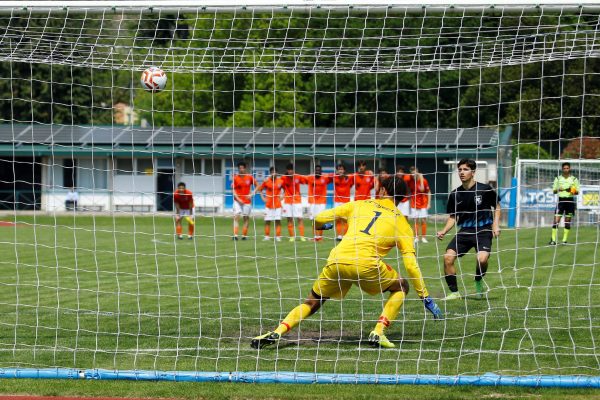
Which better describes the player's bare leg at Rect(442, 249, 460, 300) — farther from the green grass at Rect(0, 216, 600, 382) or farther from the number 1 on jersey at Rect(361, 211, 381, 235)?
the number 1 on jersey at Rect(361, 211, 381, 235)

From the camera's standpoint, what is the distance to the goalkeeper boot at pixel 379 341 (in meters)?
8.77

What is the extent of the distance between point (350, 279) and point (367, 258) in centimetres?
27

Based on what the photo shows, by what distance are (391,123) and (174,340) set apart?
4155cm

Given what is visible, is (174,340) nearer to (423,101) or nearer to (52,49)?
(52,49)

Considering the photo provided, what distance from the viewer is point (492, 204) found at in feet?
37.4

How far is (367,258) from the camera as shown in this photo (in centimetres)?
862

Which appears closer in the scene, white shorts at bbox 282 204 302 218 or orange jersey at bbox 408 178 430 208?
orange jersey at bbox 408 178 430 208

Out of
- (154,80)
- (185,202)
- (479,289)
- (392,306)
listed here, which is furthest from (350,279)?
(185,202)

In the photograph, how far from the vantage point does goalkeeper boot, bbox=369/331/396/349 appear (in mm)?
8773

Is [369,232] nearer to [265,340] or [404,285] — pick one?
[404,285]

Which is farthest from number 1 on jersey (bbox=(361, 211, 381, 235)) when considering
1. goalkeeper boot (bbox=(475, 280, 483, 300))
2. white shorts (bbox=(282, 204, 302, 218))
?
white shorts (bbox=(282, 204, 302, 218))

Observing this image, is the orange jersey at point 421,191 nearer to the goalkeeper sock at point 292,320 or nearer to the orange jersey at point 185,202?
the orange jersey at point 185,202

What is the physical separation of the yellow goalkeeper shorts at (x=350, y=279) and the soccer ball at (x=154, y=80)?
2.93 m

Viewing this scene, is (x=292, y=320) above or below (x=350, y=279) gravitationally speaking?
below
